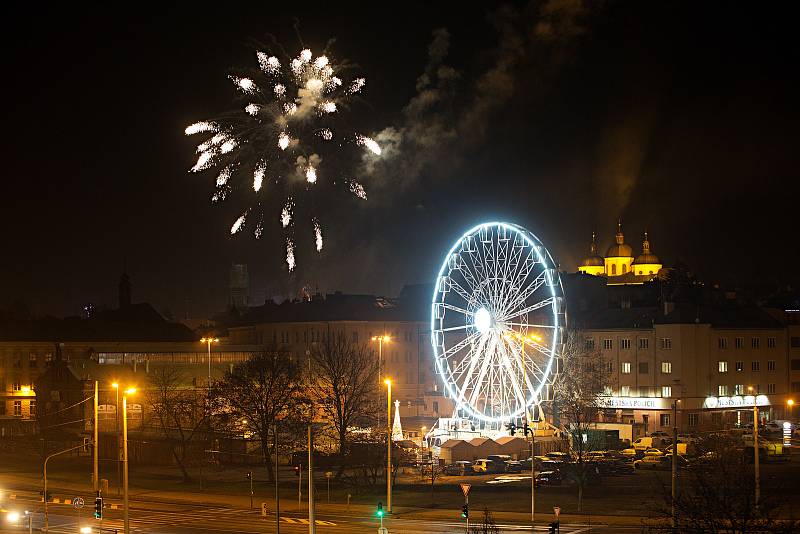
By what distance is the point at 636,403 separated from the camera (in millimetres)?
114125

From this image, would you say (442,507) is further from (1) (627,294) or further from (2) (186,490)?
(1) (627,294)

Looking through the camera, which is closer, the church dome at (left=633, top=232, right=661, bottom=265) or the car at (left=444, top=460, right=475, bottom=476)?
the car at (left=444, top=460, right=475, bottom=476)

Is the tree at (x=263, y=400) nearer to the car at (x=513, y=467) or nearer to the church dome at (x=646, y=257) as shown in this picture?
the car at (x=513, y=467)

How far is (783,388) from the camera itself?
408 ft

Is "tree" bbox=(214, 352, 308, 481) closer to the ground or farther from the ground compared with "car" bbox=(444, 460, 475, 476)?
farther from the ground

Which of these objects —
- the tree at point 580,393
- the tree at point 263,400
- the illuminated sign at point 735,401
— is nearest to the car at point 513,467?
the tree at point 580,393

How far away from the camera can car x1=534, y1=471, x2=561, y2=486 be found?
71.5 metres

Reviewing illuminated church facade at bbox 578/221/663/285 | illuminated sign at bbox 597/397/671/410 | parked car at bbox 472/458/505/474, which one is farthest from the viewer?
illuminated church facade at bbox 578/221/663/285

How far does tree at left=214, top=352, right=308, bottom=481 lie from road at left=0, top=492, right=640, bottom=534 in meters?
15.4

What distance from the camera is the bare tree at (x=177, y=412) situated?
87.0 metres

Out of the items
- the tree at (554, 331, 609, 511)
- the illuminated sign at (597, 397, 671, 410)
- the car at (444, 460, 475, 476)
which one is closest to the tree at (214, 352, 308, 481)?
the car at (444, 460, 475, 476)

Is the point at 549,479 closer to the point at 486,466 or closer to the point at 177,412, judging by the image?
the point at 486,466

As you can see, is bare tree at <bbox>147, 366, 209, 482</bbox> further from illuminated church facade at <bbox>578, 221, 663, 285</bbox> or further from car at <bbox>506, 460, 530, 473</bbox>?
illuminated church facade at <bbox>578, 221, 663, 285</bbox>

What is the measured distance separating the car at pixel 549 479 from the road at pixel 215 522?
13.6 metres
